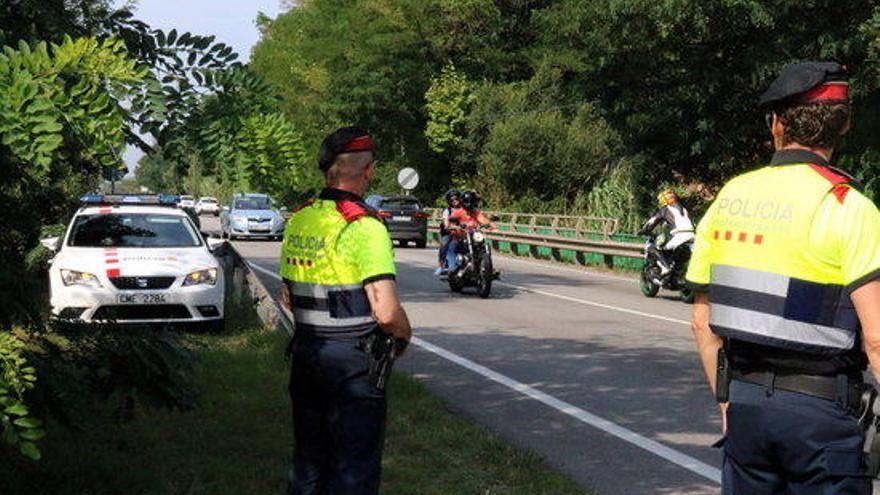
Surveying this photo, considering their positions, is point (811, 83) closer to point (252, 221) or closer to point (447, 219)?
point (447, 219)

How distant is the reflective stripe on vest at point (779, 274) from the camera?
312cm

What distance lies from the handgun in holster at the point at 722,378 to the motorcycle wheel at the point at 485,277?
49.4 ft

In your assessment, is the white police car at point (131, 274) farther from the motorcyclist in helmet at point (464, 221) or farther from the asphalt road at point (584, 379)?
the motorcyclist in helmet at point (464, 221)

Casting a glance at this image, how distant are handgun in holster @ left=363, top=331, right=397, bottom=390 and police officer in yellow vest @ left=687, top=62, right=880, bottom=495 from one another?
136cm

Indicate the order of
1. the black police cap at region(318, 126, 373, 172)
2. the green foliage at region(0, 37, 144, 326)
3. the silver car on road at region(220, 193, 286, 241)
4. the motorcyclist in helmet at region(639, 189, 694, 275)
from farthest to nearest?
the silver car on road at region(220, 193, 286, 241) < the motorcyclist in helmet at region(639, 189, 694, 275) < the black police cap at region(318, 126, 373, 172) < the green foliage at region(0, 37, 144, 326)

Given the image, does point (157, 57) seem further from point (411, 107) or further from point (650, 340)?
point (411, 107)

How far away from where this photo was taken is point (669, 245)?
1844 centimetres

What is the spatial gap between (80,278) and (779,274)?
10106 millimetres

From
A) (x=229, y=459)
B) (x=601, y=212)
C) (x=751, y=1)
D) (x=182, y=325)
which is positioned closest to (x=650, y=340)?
(x=182, y=325)

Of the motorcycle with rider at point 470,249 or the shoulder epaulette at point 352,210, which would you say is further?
the motorcycle with rider at point 470,249

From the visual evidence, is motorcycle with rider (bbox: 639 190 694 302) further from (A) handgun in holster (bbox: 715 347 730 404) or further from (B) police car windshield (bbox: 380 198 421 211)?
(B) police car windshield (bbox: 380 198 421 211)

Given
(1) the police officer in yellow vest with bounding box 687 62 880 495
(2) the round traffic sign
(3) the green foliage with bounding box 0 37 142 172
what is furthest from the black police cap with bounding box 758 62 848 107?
(2) the round traffic sign

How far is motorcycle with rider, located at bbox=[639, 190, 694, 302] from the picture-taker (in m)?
18.3

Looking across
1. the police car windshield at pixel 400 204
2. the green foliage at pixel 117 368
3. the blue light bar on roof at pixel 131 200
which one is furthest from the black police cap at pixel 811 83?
the police car windshield at pixel 400 204
